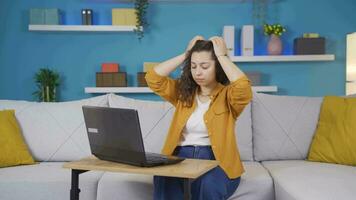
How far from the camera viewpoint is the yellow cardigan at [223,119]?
1.81 metres

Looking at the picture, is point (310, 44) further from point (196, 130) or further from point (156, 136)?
point (196, 130)

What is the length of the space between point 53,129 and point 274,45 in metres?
1.96

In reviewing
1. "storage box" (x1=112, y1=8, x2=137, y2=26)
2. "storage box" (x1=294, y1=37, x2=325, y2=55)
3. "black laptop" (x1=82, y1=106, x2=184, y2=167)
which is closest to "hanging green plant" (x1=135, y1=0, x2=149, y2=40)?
"storage box" (x1=112, y1=8, x2=137, y2=26)

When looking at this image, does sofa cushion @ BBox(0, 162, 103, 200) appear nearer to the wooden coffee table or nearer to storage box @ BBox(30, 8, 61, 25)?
the wooden coffee table

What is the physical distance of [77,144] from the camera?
8.26ft

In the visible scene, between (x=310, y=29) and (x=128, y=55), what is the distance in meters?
1.63

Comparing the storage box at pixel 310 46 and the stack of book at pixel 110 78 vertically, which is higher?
the storage box at pixel 310 46

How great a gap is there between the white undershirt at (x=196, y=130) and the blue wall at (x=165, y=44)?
170cm

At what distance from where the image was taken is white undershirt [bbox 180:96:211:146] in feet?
6.22

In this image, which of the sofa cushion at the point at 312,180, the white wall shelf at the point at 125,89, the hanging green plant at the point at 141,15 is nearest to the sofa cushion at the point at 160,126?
the sofa cushion at the point at 312,180

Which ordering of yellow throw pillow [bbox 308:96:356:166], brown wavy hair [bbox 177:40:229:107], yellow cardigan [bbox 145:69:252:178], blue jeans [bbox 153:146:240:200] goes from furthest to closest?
1. yellow throw pillow [bbox 308:96:356:166]
2. brown wavy hair [bbox 177:40:229:107]
3. yellow cardigan [bbox 145:69:252:178]
4. blue jeans [bbox 153:146:240:200]

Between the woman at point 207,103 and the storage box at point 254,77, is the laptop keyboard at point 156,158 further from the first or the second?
the storage box at point 254,77

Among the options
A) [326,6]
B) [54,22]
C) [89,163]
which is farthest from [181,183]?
[326,6]

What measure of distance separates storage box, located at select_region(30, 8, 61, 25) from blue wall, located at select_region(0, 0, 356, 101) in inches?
5.1
